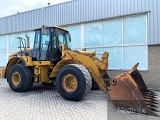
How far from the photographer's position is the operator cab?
32.8ft

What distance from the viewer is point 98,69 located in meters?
8.94

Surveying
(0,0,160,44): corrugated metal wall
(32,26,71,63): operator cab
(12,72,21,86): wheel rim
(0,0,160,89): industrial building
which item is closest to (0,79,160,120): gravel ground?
(12,72,21,86): wheel rim

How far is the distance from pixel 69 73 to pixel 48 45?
86.6 inches

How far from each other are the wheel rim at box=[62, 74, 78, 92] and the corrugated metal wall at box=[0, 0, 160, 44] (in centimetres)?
546

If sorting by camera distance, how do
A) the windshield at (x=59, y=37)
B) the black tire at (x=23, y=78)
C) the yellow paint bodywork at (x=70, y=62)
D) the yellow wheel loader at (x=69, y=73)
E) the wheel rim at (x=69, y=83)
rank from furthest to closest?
the windshield at (x=59, y=37) < the black tire at (x=23, y=78) < the yellow paint bodywork at (x=70, y=62) < the wheel rim at (x=69, y=83) < the yellow wheel loader at (x=69, y=73)

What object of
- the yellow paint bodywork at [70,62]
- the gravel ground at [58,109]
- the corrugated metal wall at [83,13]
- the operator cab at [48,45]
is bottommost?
the gravel ground at [58,109]

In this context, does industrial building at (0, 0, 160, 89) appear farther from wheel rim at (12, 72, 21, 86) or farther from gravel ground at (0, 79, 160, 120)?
wheel rim at (12, 72, 21, 86)

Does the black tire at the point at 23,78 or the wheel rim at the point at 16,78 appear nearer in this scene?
the black tire at the point at 23,78

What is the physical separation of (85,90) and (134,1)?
22.2 feet

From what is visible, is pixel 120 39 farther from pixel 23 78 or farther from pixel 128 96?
pixel 128 96

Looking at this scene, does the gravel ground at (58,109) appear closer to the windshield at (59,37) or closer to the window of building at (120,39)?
the windshield at (59,37)

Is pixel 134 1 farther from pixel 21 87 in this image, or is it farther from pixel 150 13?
pixel 21 87

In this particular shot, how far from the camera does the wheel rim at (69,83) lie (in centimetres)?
840

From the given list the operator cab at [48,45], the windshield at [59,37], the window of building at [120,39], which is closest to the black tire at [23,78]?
the operator cab at [48,45]
